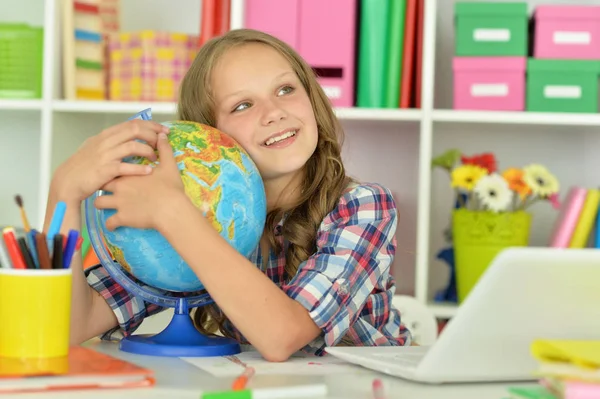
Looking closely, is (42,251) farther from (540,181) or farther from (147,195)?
(540,181)

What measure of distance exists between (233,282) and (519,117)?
172 cm

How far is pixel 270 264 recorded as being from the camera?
5.64ft

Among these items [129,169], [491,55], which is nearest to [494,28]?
[491,55]

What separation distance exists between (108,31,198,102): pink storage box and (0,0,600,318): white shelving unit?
68 millimetres

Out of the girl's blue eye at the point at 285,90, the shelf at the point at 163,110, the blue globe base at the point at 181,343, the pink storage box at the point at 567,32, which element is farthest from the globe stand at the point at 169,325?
the pink storage box at the point at 567,32

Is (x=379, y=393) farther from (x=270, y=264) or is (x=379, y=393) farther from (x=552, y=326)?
(x=270, y=264)

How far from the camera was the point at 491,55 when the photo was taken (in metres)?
2.83

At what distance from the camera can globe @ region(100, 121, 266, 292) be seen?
4.36ft

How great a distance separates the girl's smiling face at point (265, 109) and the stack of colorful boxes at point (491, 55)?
46.5 inches

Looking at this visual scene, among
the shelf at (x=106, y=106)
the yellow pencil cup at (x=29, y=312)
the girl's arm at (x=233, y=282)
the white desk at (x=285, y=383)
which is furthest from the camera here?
the shelf at (x=106, y=106)

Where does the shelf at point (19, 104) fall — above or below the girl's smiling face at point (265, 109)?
above

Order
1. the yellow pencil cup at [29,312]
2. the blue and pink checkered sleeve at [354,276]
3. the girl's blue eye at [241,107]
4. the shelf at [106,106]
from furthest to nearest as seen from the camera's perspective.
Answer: the shelf at [106,106] → the girl's blue eye at [241,107] → the blue and pink checkered sleeve at [354,276] → the yellow pencil cup at [29,312]

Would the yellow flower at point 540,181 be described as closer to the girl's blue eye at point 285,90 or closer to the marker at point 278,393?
the girl's blue eye at point 285,90

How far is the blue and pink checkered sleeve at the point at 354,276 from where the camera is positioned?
1.41 m
